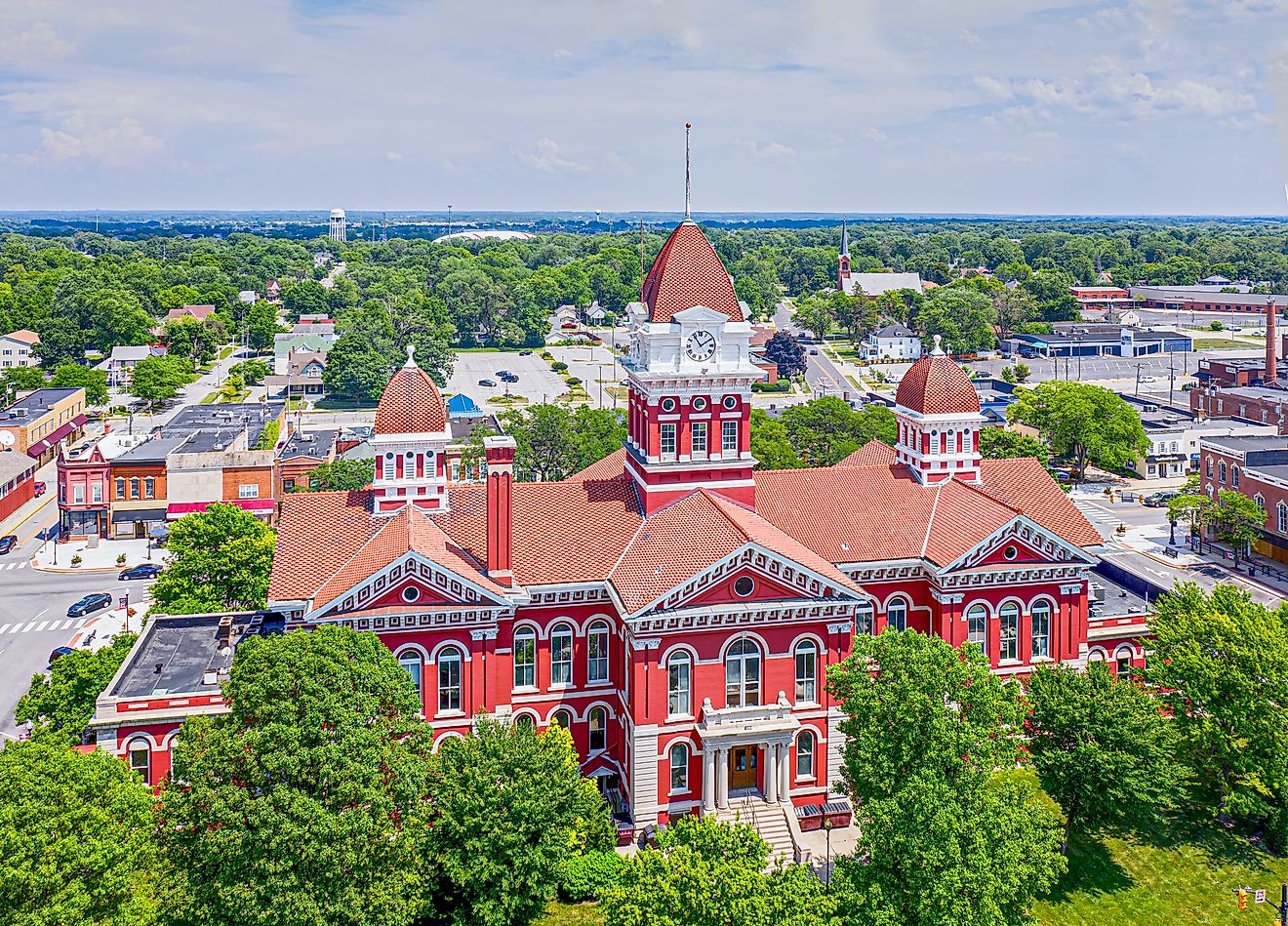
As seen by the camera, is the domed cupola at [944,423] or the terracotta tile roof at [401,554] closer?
the terracotta tile roof at [401,554]

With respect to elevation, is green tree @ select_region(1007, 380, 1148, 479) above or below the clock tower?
below

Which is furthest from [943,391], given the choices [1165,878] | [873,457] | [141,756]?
[141,756]

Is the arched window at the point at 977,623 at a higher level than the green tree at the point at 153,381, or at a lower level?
lower

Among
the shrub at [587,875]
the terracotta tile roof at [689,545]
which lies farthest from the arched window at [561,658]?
the shrub at [587,875]

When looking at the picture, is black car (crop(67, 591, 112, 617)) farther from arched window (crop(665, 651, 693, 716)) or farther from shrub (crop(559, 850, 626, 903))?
shrub (crop(559, 850, 626, 903))

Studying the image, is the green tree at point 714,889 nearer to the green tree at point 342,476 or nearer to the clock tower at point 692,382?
the clock tower at point 692,382

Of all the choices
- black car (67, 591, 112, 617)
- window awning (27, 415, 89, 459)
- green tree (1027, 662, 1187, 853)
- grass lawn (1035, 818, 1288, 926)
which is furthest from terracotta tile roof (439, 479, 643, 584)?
window awning (27, 415, 89, 459)
